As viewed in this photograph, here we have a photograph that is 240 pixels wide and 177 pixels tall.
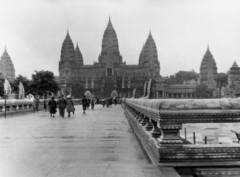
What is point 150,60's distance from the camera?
580 ft

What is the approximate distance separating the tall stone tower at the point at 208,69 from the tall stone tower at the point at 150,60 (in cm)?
2034

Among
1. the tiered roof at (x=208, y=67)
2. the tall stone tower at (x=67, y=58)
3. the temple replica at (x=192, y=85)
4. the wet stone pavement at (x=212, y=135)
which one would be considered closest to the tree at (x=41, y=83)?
the temple replica at (x=192, y=85)

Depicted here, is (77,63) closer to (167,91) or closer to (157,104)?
(167,91)

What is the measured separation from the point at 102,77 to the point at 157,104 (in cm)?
16772

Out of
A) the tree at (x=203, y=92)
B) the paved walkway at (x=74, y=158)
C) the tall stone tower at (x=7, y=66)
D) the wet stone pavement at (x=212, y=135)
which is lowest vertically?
the wet stone pavement at (x=212, y=135)

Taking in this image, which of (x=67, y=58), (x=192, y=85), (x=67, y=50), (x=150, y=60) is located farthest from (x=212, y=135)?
(x=67, y=50)

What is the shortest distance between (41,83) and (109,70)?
92.9m

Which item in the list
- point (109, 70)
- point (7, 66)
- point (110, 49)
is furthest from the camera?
point (110, 49)

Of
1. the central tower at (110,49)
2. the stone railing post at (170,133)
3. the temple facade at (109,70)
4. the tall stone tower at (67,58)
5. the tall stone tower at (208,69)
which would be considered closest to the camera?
the stone railing post at (170,133)

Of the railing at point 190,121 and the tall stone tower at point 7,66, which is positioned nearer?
the railing at point 190,121

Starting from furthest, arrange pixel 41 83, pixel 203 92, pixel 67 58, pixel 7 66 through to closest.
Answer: pixel 67 58, pixel 203 92, pixel 7 66, pixel 41 83

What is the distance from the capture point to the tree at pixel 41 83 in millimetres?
84562

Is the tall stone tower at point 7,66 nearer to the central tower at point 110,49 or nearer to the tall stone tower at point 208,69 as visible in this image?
the central tower at point 110,49

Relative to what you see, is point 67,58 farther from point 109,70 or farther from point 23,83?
point 23,83
